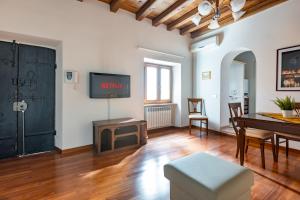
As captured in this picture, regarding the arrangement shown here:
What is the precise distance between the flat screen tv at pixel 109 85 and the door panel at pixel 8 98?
1.31m

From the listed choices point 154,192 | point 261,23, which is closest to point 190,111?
point 261,23

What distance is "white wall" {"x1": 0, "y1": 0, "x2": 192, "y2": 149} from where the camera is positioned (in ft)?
9.64

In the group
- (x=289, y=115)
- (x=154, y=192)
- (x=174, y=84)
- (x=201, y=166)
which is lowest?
(x=154, y=192)

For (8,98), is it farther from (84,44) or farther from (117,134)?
(117,134)

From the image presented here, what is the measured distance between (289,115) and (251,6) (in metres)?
2.62

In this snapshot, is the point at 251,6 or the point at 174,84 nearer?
the point at 251,6

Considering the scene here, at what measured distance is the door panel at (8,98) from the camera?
296 centimetres

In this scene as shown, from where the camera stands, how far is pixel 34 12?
9.65 feet

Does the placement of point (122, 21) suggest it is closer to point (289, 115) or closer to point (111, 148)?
point (111, 148)

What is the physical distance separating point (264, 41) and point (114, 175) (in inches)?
159

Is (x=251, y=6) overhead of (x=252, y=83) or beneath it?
overhead

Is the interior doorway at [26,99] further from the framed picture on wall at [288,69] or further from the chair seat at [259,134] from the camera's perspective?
the framed picture on wall at [288,69]

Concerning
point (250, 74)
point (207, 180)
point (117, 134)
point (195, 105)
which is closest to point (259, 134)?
point (207, 180)

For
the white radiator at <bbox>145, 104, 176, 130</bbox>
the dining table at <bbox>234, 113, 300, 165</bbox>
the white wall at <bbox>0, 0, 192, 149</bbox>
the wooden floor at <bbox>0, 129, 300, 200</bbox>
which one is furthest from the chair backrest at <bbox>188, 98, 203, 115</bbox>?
the dining table at <bbox>234, 113, 300, 165</bbox>
